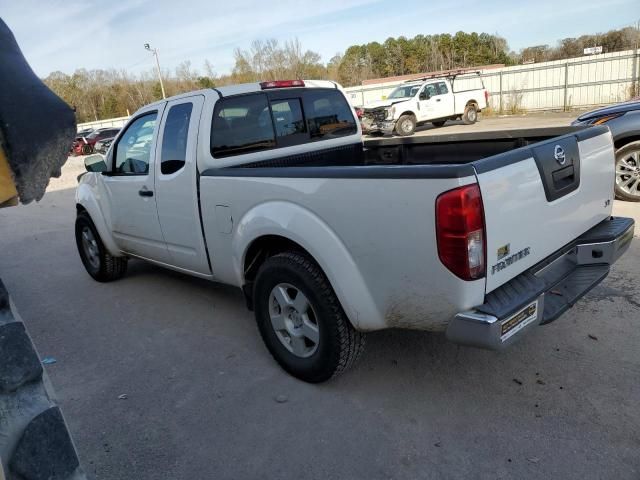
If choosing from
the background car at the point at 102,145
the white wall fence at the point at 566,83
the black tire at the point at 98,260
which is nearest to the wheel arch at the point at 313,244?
the black tire at the point at 98,260

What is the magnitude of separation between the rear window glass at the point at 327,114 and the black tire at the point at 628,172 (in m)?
4.02

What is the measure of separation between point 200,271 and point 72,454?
2920 mm

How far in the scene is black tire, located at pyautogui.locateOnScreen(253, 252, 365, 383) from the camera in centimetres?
301

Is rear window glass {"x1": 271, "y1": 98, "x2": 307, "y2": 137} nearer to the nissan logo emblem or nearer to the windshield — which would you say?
the nissan logo emblem

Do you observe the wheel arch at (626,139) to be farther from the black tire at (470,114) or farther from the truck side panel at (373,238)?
the black tire at (470,114)

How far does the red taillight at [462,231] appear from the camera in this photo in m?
2.31

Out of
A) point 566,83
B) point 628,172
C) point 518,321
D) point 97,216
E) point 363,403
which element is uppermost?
point 97,216

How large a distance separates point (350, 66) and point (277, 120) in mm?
68919

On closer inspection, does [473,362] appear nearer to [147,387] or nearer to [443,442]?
[443,442]

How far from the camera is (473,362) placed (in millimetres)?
3467

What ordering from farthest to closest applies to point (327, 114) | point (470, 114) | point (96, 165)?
point (470, 114) → point (96, 165) → point (327, 114)

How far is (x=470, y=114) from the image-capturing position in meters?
22.6

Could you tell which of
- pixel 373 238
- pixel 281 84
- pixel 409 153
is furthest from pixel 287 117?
pixel 373 238

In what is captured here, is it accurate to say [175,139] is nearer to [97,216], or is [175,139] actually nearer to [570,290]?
[97,216]
